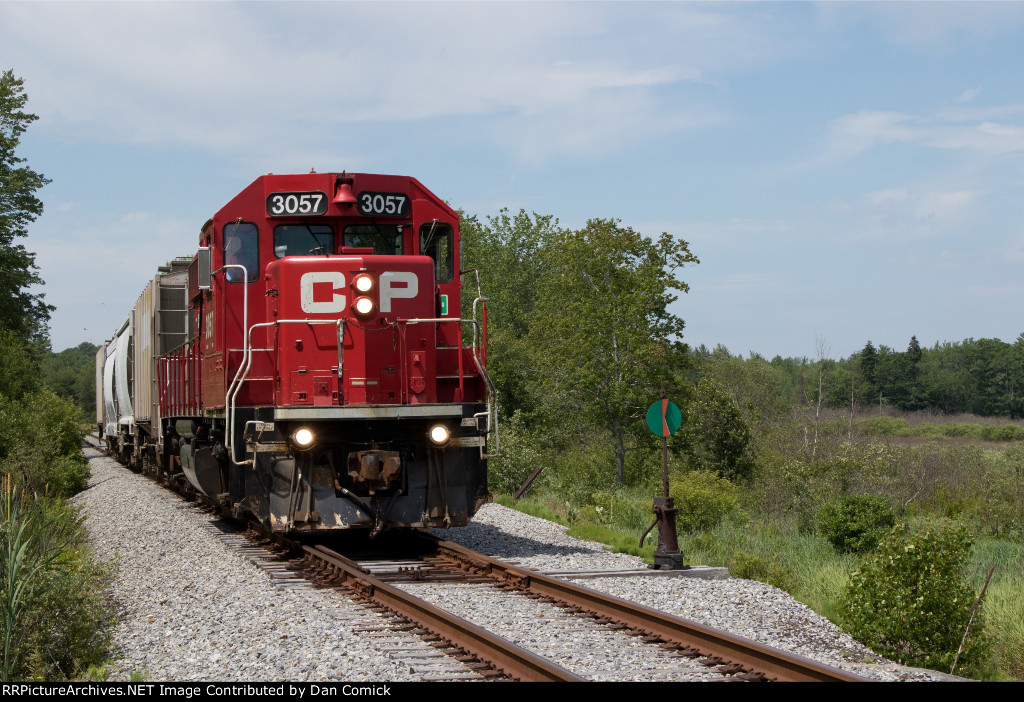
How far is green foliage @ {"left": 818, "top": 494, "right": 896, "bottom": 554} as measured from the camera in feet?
45.3

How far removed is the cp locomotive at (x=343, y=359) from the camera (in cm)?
914

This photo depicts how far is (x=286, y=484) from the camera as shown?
9.18 metres

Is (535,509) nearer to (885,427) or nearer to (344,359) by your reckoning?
(344,359)

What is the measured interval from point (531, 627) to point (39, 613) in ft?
10.6

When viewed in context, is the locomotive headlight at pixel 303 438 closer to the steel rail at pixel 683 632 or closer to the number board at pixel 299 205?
the steel rail at pixel 683 632

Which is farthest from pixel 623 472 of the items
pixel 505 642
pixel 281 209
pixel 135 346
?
pixel 505 642

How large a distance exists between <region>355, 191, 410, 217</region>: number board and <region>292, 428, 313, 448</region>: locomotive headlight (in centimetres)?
250

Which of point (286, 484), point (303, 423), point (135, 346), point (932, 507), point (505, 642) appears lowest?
point (932, 507)

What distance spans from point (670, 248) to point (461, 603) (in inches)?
757

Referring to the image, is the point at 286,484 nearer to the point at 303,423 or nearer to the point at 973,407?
the point at 303,423

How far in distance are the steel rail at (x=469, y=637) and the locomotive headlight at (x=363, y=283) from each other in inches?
108

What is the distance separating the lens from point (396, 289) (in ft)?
31.4

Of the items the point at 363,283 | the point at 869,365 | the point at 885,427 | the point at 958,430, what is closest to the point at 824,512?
the point at 363,283

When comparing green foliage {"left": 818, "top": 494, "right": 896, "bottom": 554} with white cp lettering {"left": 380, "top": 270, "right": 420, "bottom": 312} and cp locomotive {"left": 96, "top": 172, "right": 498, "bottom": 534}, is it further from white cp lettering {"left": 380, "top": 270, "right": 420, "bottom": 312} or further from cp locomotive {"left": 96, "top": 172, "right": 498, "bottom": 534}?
white cp lettering {"left": 380, "top": 270, "right": 420, "bottom": 312}
